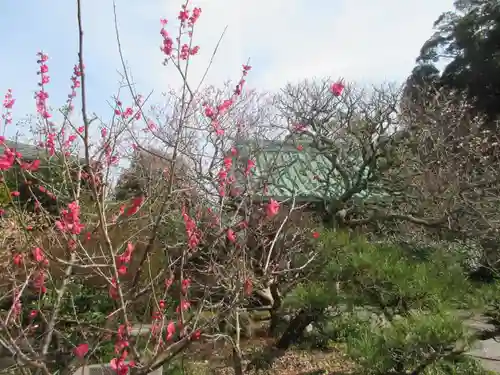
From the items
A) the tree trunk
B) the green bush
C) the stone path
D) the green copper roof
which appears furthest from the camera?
the green copper roof

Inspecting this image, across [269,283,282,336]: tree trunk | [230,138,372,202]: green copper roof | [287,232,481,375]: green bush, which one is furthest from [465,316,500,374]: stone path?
[230,138,372,202]: green copper roof

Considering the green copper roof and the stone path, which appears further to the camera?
the green copper roof

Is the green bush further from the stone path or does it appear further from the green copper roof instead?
the green copper roof

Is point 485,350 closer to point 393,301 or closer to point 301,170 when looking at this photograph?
point 393,301

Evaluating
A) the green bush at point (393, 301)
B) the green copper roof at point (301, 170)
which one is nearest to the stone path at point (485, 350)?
the green bush at point (393, 301)

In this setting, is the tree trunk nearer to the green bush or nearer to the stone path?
the green bush

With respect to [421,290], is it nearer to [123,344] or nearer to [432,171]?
[123,344]

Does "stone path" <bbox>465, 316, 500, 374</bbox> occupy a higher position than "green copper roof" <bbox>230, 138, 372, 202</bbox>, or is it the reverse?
"green copper roof" <bbox>230, 138, 372, 202</bbox>

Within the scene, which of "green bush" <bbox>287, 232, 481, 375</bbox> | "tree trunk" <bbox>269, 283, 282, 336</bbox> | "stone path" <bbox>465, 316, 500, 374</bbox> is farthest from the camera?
"tree trunk" <bbox>269, 283, 282, 336</bbox>

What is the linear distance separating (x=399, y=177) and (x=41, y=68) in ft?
23.2

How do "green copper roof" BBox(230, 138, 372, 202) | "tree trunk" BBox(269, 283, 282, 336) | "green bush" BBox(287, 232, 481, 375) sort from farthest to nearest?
1. "green copper roof" BBox(230, 138, 372, 202)
2. "tree trunk" BBox(269, 283, 282, 336)
3. "green bush" BBox(287, 232, 481, 375)

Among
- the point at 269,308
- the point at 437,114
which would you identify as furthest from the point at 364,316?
the point at 437,114

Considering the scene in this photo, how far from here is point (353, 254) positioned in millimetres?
4352

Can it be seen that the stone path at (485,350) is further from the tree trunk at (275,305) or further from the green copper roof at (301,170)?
the green copper roof at (301,170)
